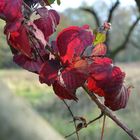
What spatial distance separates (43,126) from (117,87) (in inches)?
27.0

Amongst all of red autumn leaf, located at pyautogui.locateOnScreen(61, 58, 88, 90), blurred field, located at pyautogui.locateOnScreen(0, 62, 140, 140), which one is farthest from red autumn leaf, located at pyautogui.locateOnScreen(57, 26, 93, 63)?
blurred field, located at pyautogui.locateOnScreen(0, 62, 140, 140)

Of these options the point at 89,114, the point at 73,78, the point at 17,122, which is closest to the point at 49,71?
the point at 73,78

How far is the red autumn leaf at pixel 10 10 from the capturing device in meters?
0.40

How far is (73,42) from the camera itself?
435 mm

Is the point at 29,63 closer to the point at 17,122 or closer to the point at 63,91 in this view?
the point at 63,91

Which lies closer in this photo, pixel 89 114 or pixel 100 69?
pixel 100 69

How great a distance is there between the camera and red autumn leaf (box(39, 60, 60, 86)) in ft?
1.36

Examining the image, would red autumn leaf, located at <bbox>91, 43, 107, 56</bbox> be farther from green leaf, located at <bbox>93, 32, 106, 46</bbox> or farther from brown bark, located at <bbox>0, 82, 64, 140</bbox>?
brown bark, located at <bbox>0, 82, 64, 140</bbox>

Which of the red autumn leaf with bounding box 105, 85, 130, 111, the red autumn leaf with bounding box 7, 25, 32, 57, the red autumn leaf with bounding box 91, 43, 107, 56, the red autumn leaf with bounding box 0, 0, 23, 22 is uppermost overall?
the red autumn leaf with bounding box 0, 0, 23, 22

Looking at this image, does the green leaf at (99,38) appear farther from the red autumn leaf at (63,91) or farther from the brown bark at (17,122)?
the brown bark at (17,122)

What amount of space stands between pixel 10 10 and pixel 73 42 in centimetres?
7

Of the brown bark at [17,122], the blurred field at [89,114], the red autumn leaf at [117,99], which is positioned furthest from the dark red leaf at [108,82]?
the blurred field at [89,114]

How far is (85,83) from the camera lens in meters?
0.43

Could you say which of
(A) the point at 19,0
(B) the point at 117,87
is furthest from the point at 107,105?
(A) the point at 19,0
